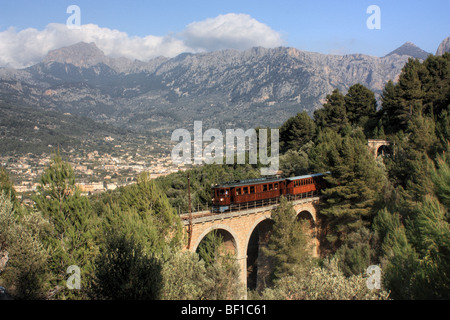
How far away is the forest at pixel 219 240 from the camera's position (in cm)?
1180

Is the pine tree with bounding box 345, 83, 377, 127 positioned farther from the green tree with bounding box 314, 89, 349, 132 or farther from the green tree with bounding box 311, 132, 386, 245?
the green tree with bounding box 311, 132, 386, 245

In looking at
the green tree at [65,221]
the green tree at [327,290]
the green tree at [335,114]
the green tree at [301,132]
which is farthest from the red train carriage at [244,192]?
the green tree at [335,114]

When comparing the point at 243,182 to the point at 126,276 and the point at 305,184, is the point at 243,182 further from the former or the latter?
the point at 126,276

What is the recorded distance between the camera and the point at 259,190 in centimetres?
2462

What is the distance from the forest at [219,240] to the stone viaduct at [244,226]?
89 cm

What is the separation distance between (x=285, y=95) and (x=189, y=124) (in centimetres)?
5373

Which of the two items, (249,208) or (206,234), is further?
(249,208)

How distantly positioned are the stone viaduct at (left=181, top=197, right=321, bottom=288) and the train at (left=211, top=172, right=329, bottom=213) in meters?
0.64

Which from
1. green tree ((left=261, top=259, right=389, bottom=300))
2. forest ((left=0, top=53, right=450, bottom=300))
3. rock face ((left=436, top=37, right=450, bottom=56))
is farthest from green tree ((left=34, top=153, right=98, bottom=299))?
rock face ((left=436, top=37, right=450, bottom=56))

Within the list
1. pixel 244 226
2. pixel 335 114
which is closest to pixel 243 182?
pixel 244 226

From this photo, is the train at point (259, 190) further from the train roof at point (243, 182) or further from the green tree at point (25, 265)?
the green tree at point (25, 265)

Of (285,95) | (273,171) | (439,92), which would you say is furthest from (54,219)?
(285,95)

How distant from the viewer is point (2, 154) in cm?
7200

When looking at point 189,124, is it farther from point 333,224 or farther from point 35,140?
point 333,224
